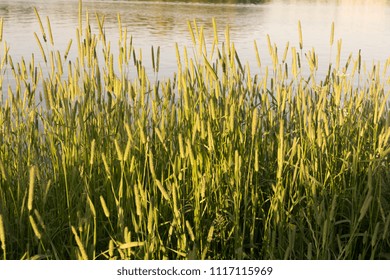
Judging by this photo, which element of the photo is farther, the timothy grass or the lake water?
the lake water

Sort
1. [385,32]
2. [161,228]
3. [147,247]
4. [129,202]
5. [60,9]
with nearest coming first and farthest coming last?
[147,247] < [129,202] < [161,228] < [385,32] < [60,9]

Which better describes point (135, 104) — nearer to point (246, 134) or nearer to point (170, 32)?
point (246, 134)

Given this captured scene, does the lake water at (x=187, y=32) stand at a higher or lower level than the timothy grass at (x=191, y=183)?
lower

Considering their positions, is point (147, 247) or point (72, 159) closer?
point (147, 247)

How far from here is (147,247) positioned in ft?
6.03

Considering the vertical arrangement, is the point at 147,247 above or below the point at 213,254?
above

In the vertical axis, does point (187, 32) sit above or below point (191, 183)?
below

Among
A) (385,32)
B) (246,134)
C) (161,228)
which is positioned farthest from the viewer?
(385,32)

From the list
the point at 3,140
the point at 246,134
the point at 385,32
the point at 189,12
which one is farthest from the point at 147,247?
the point at 189,12

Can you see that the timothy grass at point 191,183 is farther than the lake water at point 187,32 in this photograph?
No

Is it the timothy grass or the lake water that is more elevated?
the timothy grass

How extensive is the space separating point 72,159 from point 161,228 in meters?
0.44

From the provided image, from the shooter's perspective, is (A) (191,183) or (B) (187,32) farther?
(B) (187,32)
